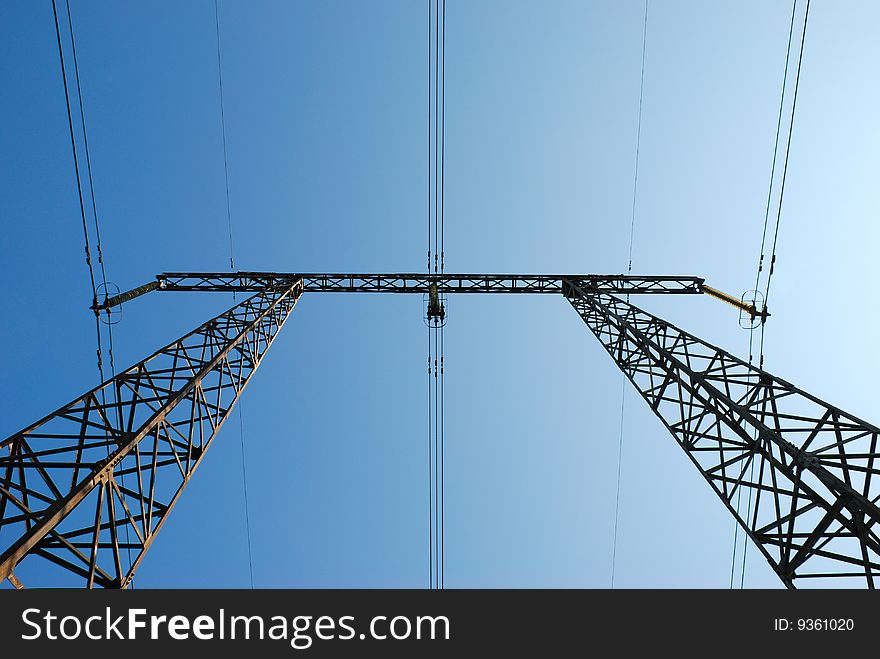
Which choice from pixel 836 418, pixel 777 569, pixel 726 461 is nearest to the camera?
pixel 777 569

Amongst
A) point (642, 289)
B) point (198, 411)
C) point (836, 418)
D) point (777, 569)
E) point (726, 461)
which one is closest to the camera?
point (777, 569)

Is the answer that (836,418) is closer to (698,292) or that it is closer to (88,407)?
(698,292)
